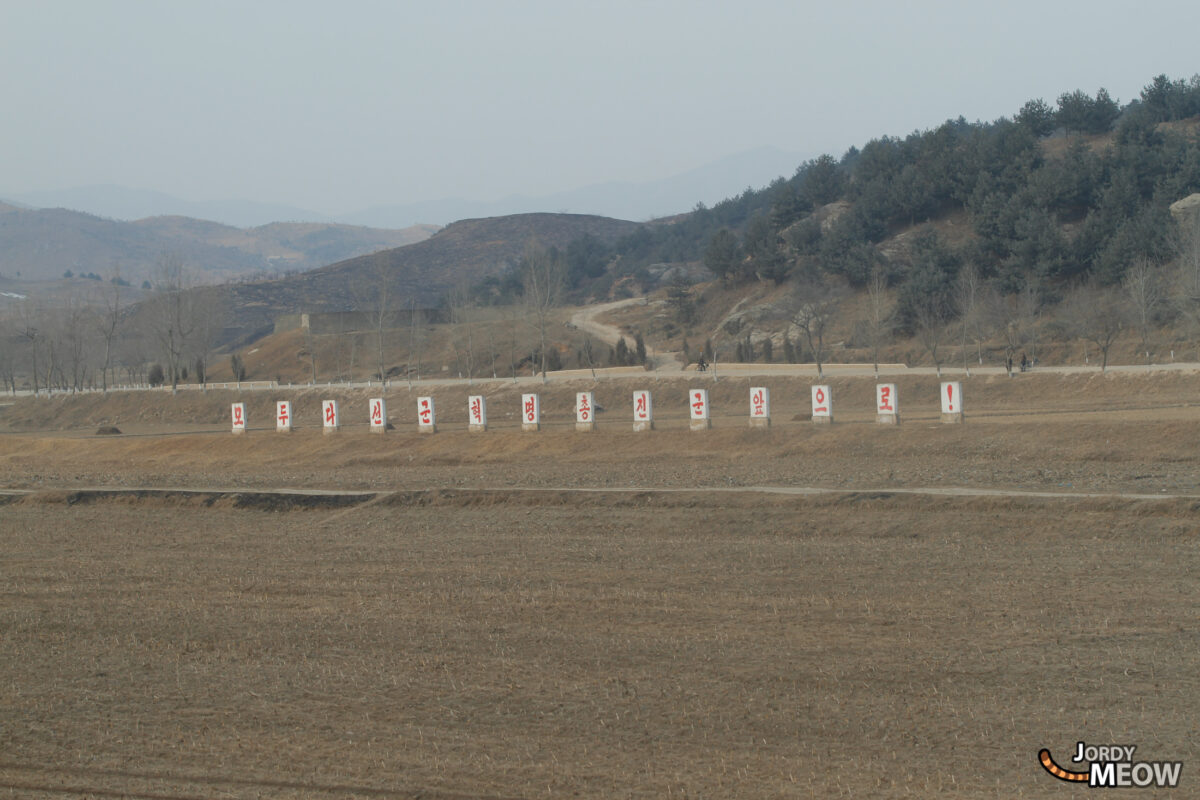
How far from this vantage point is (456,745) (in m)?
10.5

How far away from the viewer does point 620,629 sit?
577 inches

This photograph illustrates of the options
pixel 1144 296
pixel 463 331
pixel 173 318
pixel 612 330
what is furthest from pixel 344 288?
Result: pixel 1144 296

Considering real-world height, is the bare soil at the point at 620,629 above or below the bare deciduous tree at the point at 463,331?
below

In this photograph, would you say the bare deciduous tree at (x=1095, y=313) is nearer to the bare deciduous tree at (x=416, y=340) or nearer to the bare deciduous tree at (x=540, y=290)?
the bare deciduous tree at (x=540, y=290)

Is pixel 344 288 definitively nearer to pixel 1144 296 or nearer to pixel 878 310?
pixel 878 310

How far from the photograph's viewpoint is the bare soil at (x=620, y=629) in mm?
9984

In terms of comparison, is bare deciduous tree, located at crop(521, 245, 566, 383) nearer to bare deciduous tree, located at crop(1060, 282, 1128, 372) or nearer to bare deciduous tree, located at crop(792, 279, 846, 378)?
bare deciduous tree, located at crop(792, 279, 846, 378)

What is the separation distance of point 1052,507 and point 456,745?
51.8 ft

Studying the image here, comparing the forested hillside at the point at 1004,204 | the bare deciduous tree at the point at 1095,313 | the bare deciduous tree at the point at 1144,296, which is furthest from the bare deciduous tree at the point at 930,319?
the bare deciduous tree at the point at 1144,296

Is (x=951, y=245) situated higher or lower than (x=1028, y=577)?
higher

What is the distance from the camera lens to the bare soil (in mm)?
9984

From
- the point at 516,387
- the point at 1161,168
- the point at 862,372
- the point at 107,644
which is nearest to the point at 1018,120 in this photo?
the point at 1161,168

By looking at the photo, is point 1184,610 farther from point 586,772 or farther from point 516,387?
point 516,387

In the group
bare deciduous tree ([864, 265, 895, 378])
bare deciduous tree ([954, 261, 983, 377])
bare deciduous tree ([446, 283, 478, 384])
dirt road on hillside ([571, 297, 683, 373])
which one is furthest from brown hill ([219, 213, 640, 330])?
bare deciduous tree ([954, 261, 983, 377])
